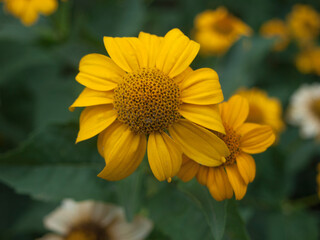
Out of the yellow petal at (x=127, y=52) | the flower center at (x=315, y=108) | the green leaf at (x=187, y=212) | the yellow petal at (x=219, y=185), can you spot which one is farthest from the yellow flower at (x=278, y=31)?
the yellow petal at (x=219, y=185)

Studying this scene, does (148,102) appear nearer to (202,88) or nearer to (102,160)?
(202,88)

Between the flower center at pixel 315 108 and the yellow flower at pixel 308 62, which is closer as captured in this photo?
the flower center at pixel 315 108

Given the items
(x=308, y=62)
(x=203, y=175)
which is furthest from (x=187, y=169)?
(x=308, y=62)

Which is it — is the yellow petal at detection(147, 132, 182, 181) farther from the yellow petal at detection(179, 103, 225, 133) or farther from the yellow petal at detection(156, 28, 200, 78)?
the yellow petal at detection(156, 28, 200, 78)

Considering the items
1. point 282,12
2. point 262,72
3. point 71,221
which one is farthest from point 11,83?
point 282,12

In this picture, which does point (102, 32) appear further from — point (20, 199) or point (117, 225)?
point (117, 225)

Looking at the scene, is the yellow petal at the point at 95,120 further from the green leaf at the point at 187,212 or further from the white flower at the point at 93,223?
the white flower at the point at 93,223
